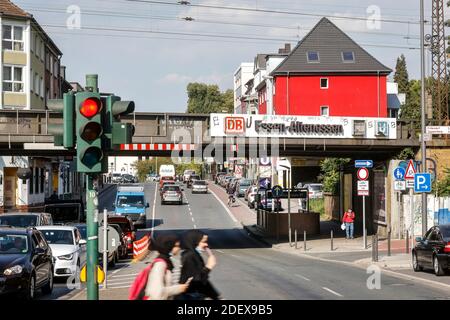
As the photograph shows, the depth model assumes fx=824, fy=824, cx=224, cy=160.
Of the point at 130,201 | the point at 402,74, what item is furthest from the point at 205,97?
the point at 130,201

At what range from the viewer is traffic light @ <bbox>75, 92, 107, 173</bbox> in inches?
390

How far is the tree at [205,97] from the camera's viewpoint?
143000 mm

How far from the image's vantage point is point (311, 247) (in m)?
37.8

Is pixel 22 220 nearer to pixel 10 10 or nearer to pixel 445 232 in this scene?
pixel 445 232

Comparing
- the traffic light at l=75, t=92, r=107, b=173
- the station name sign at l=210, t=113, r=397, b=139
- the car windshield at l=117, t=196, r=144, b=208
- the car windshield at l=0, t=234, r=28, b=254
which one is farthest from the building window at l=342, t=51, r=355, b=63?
the traffic light at l=75, t=92, r=107, b=173

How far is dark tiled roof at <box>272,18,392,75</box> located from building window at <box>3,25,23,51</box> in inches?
856

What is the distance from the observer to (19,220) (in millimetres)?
26641

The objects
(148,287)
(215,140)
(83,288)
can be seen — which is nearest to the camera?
(148,287)

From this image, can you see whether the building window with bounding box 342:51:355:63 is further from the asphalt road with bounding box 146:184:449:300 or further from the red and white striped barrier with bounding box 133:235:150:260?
the red and white striped barrier with bounding box 133:235:150:260

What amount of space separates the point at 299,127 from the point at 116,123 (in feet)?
84.6

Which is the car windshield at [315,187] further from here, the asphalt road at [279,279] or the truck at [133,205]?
the asphalt road at [279,279]

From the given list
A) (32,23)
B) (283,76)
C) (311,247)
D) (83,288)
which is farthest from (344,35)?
(83,288)
